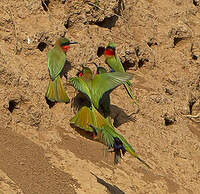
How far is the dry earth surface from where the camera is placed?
3449mm

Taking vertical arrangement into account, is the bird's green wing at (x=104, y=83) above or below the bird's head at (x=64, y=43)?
below

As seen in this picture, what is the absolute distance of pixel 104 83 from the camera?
3947 mm

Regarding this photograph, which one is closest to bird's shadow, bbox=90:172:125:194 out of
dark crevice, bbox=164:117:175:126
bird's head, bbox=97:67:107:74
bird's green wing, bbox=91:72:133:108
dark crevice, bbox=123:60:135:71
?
bird's green wing, bbox=91:72:133:108

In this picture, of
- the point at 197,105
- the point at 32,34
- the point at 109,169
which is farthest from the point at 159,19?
the point at 109,169

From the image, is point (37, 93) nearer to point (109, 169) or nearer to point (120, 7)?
point (109, 169)

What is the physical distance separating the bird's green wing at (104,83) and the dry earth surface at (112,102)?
286 mm

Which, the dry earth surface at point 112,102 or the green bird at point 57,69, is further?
the green bird at point 57,69

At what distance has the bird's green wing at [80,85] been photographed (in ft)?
12.8

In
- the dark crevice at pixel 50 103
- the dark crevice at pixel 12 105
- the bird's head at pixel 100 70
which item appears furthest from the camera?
the bird's head at pixel 100 70

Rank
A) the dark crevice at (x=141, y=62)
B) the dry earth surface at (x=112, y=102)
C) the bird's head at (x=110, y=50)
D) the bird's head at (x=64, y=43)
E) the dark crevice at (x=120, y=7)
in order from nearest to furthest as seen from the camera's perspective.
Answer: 1. the dry earth surface at (x=112, y=102)
2. the bird's head at (x=64, y=43)
3. the bird's head at (x=110, y=50)
4. the dark crevice at (x=120, y=7)
5. the dark crevice at (x=141, y=62)

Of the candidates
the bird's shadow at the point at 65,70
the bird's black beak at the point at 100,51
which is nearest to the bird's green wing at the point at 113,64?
the bird's black beak at the point at 100,51

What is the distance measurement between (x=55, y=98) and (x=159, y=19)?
2.32 meters

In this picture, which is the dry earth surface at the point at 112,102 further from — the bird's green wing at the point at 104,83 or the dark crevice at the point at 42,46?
the bird's green wing at the point at 104,83

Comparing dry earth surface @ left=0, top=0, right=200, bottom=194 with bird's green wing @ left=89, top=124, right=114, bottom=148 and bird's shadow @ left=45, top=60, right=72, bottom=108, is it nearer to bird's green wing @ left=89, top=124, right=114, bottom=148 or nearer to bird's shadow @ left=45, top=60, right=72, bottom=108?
bird's shadow @ left=45, top=60, right=72, bottom=108
